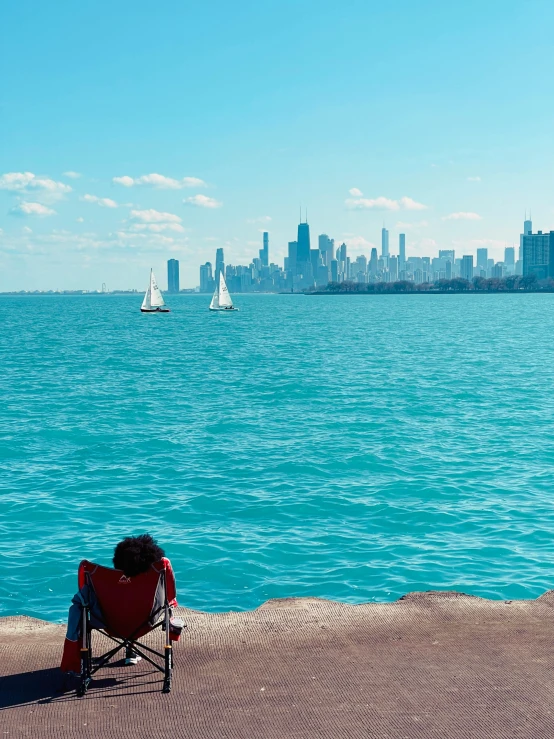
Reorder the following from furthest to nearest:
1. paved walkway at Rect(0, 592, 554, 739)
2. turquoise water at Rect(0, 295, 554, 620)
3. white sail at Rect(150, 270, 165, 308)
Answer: white sail at Rect(150, 270, 165, 308) < turquoise water at Rect(0, 295, 554, 620) < paved walkway at Rect(0, 592, 554, 739)

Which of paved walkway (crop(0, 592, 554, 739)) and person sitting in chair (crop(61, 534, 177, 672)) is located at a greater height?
person sitting in chair (crop(61, 534, 177, 672))

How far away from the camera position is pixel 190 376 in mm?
44781

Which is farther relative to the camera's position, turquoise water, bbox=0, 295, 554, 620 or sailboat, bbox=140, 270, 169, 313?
sailboat, bbox=140, 270, 169, 313

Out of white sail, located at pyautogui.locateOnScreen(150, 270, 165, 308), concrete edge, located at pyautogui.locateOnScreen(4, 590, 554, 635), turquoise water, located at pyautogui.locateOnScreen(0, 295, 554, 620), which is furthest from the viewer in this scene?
white sail, located at pyautogui.locateOnScreen(150, 270, 165, 308)

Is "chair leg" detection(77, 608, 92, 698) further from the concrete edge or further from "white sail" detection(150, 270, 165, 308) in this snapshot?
"white sail" detection(150, 270, 165, 308)

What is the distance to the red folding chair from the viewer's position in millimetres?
6945

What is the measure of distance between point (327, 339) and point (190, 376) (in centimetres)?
3491

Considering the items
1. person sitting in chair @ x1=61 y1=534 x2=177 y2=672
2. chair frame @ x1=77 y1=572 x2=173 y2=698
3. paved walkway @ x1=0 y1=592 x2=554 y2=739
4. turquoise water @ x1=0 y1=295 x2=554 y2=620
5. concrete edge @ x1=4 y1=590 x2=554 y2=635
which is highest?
person sitting in chair @ x1=61 y1=534 x2=177 y2=672

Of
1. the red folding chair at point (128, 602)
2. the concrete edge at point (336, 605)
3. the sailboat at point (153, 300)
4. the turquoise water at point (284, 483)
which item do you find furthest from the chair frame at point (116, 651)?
the sailboat at point (153, 300)

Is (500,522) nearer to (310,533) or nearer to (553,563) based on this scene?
(553,563)

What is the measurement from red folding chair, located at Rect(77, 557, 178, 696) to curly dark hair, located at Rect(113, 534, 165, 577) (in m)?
0.05

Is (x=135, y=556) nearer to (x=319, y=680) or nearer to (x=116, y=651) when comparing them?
(x=116, y=651)

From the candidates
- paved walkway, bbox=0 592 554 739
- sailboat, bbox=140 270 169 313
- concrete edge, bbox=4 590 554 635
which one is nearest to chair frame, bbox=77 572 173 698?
paved walkway, bbox=0 592 554 739

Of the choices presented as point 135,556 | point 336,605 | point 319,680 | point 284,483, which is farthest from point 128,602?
point 284,483
